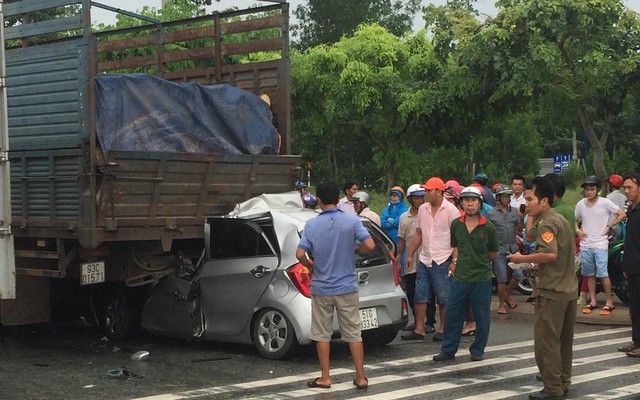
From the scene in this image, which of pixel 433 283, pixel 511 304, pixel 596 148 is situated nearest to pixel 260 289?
pixel 433 283

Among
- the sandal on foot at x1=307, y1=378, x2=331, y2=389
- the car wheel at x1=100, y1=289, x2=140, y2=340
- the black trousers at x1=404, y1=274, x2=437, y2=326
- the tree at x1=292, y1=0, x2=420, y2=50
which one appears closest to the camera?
the sandal on foot at x1=307, y1=378, x2=331, y2=389

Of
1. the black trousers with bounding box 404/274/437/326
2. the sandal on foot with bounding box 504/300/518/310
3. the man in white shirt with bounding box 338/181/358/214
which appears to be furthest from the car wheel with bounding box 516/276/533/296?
the black trousers with bounding box 404/274/437/326

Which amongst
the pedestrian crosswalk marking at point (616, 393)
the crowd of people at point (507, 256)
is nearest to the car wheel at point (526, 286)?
the crowd of people at point (507, 256)

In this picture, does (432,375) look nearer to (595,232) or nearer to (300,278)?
(300,278)

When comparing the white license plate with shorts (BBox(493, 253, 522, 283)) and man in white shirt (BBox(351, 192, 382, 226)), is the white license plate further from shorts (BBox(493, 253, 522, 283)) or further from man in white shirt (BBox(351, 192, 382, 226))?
shorts (BBox(493, 253, 522, 283))

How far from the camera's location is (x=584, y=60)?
18172mm

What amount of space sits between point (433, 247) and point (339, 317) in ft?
8.48

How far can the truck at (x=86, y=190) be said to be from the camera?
375 inches

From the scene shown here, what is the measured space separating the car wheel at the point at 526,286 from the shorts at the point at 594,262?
2.03 metres

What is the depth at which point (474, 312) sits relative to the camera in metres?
9.50

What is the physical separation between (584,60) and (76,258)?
441 inches

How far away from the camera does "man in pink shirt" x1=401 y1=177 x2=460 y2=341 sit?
10578 millimetres

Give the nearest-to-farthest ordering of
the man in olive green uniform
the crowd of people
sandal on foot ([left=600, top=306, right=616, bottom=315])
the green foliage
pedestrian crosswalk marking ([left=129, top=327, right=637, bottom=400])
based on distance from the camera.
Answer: the man in olive green uniform, the crowd of people, pedestrian crosswalk marking ([left=129, top=327, right=637, bottom=400]), sandal on foot ([left=600, top=306, right=616, bottom=315]), the green foliage

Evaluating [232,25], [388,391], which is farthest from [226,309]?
[232,25]
